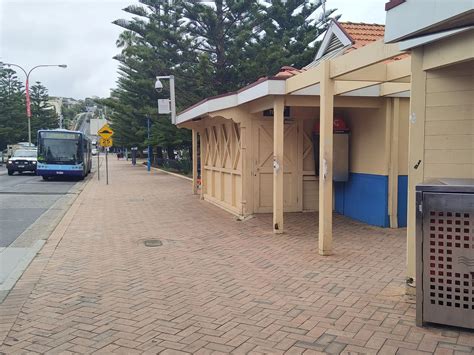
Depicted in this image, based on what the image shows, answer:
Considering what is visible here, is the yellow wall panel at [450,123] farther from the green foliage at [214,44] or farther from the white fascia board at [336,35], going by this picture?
the green foliage at [214,44]

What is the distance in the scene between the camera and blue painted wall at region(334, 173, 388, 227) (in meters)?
9.47

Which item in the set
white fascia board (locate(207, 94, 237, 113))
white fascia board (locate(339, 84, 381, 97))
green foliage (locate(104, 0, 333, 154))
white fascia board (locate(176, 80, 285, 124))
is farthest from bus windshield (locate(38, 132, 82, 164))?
white fascia board (locate(339, 84, 381, 97))

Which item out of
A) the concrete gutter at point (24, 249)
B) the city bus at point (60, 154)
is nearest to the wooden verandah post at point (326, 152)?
the concrete gutter at point (24, 249)

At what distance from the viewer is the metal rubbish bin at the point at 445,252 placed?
4.03 metres

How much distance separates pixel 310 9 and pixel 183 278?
94.2 feet

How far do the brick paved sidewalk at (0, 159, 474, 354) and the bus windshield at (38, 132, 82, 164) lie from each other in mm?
16793

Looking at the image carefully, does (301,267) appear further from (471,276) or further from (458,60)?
Result: (458,60)

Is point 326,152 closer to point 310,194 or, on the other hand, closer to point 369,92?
point 369,92

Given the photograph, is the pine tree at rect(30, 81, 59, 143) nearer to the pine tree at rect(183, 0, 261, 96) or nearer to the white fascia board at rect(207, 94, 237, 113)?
the pine tree at rect(183, 0, 261, 96)

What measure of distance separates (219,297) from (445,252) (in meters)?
2.46

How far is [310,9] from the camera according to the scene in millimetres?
31500

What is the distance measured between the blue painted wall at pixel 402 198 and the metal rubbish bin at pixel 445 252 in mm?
5268

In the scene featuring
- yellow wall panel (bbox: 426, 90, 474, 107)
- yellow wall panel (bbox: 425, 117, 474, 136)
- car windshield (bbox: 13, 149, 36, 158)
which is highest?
yellow wall panel (bbox: 426, 90, 474, 107)

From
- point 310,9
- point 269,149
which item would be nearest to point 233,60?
point 310,9
